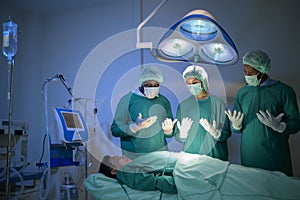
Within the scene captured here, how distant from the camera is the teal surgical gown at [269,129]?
6.41 feet

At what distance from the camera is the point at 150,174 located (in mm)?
1876

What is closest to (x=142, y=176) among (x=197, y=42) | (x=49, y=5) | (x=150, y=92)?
(x=150, y=92)

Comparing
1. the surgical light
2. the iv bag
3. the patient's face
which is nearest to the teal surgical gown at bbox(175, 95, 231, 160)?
the surgical light

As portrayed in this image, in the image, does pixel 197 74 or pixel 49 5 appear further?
pixel 49 5

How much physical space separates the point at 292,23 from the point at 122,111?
1.60 meters

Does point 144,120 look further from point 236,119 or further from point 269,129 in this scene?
point 269,129

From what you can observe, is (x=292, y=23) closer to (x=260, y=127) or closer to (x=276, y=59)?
(x=276, y=59)

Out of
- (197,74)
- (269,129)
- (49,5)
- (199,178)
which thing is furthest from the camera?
(49,5)

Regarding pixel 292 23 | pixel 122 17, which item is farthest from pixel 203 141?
pixel 122 17

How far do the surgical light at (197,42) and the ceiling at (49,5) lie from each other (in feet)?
5.36

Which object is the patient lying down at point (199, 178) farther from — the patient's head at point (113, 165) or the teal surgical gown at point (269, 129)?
the teal surgical gown at point (269, 129)

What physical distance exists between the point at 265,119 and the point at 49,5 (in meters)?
2.80

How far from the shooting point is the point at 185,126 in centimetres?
226

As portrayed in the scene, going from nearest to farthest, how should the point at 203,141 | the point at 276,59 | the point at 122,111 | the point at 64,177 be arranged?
the point at 203,141, the point at 122,111, the point at 276,59, the point at 64,177
